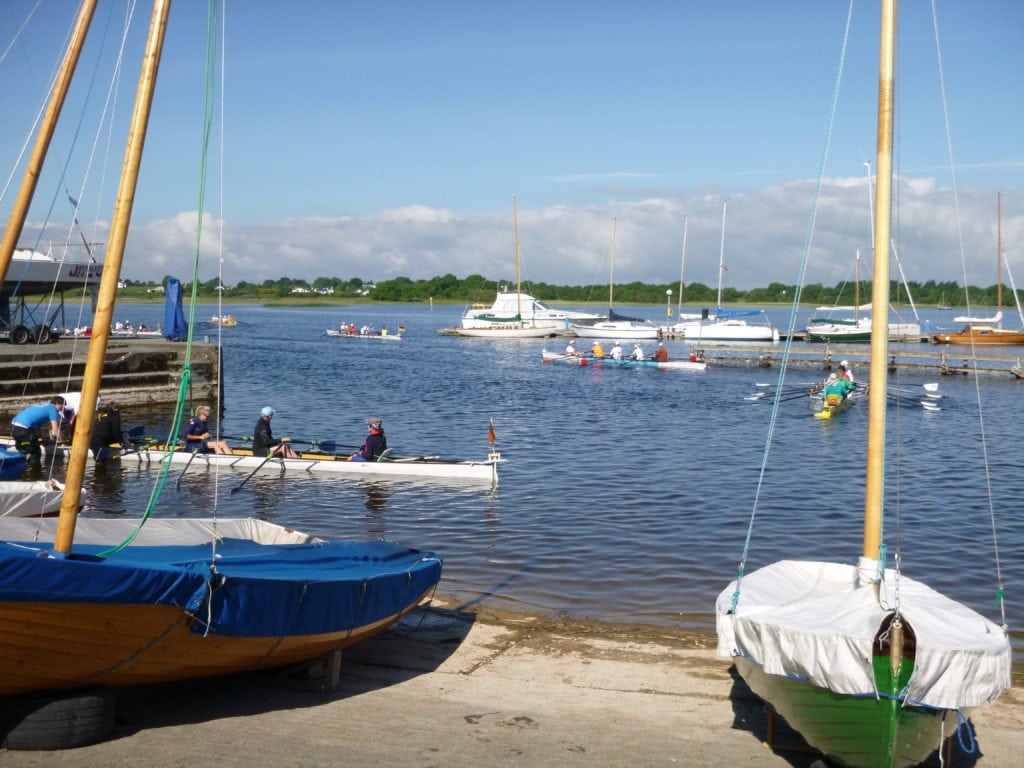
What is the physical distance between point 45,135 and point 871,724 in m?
12.1

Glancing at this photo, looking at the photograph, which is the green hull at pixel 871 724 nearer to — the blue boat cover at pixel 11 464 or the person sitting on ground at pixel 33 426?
the blue boat cover at pixel 11 464

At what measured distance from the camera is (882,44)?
10047mm

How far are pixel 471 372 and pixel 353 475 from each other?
Result: 4002cm

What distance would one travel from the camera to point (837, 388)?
41.8 metres

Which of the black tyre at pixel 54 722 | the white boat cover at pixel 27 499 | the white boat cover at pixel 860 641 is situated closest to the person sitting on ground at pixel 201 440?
the white boat cover at pixel 27 499

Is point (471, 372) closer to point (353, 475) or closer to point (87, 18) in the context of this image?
point (353, 475)

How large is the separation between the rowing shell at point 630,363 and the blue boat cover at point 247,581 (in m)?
53.2

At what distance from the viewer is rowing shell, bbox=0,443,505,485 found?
24891 millimetres

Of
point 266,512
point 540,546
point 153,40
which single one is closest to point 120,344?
point 266,512

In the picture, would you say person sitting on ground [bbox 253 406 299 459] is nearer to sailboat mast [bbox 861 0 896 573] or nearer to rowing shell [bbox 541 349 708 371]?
sailboat mast [bbox 861 0 896 573]

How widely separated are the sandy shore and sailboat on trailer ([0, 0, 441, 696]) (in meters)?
0.55

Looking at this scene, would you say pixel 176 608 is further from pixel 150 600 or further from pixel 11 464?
pixel 11 464

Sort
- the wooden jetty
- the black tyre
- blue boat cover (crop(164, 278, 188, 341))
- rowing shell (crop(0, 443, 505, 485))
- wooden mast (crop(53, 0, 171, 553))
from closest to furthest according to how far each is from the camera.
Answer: the black tyre, wooden mast (crop(53, 0, 171, 553)), rowing shell (crop(0, 443, 505, 485)), the wooden jetty, blue boat cover (crop(164, 278, 188, 341))

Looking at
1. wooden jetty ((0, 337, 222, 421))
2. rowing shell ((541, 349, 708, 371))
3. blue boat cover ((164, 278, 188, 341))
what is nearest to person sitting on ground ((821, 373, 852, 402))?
rowing shell ((541, 349, 708, 371))
